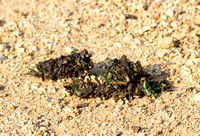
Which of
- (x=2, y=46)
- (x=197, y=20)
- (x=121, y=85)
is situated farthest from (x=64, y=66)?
(x=197, y=20)

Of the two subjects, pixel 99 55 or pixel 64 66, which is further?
pixel 99 55

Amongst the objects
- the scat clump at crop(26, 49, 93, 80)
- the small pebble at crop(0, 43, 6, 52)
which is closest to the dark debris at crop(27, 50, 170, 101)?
the scat clump at crop(26, 49, 93, 80)

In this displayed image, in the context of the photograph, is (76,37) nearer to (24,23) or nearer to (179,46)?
(24,23)

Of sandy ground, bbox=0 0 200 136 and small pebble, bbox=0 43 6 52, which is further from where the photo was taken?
small pebble, bbox=0 43 6 52

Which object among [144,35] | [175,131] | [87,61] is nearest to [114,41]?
[144,35]

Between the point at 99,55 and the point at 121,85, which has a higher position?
the point at 99,55

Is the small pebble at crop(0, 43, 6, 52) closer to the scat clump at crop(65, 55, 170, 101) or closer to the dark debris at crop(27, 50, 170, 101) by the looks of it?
the dark debris at crop(27, 50, 170, 101)

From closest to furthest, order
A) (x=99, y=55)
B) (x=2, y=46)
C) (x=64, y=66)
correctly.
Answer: (x=64, y=66) → (x=99, y=55) → (x=2, y=46)

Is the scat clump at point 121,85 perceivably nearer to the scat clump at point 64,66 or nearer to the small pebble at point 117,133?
the scat clump at point 64,66

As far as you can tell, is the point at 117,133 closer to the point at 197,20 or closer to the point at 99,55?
the point at 99,55
